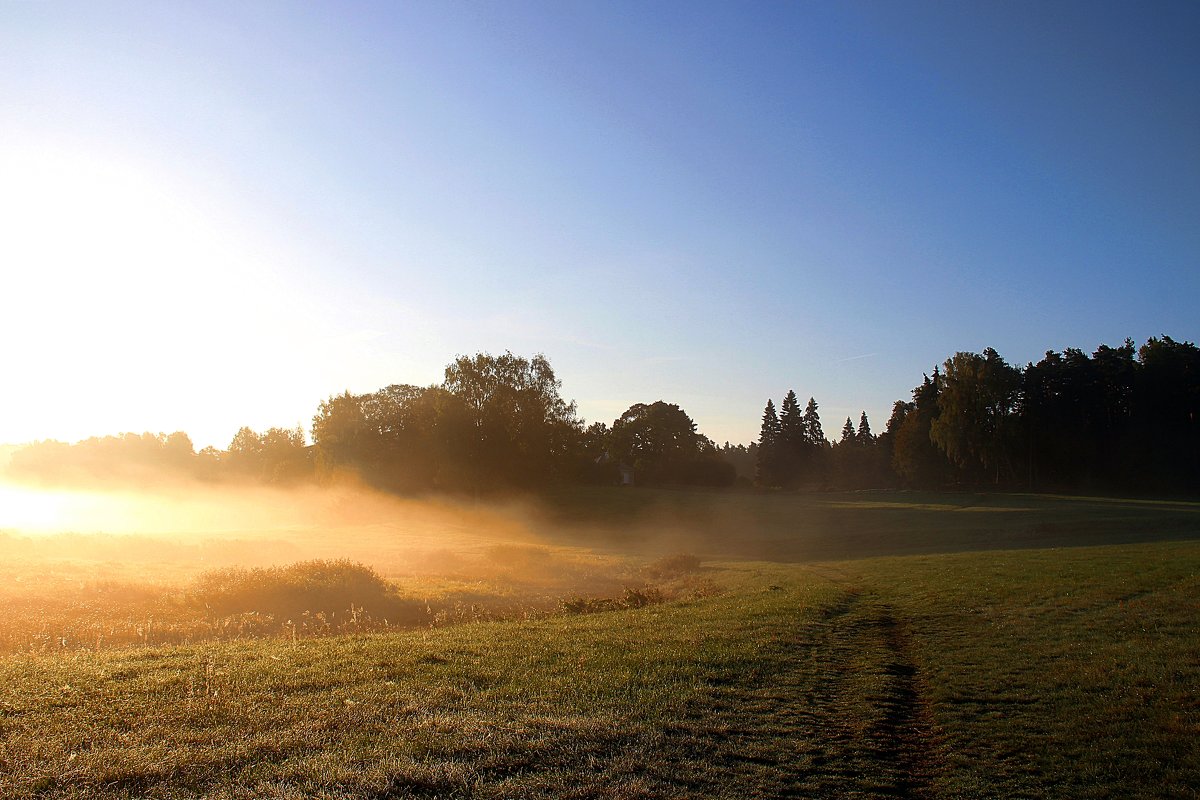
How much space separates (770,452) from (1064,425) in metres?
44.7

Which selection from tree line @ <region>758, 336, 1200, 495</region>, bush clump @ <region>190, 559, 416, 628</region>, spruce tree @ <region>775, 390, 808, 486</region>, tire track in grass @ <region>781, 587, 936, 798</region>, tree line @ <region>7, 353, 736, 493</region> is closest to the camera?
tire track in grass @ <region>781, 587, 936, 798</region>

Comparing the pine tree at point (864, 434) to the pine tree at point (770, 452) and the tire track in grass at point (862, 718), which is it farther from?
the tire track in grass at point (862, 718)

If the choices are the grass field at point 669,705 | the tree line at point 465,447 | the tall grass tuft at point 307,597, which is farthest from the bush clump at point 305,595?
the tree line at point 465,447

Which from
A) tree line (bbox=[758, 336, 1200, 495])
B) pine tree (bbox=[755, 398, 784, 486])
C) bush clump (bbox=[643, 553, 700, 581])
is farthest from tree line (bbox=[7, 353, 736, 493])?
bush clump (bbox=[643, 553, 700, 581])

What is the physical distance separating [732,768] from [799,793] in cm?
76

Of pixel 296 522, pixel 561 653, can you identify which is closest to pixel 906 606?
pixel 561 653

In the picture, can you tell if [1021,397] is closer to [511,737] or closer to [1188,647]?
[1188,647]

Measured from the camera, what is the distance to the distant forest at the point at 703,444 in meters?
79.0

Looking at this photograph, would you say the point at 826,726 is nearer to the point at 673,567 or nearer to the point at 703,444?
the point at 673,567

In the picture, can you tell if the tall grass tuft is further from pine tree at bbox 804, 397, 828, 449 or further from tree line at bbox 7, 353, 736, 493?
pine tree at bbox 804, 397, 828, 449

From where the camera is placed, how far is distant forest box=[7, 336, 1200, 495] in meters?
79.0

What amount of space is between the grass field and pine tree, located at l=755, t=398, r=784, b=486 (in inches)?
4119

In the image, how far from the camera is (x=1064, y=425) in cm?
10019

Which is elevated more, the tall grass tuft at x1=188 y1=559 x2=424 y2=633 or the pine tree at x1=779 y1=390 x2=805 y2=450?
the pine tree at x1=779 y1=390 x2=805 y2=450
